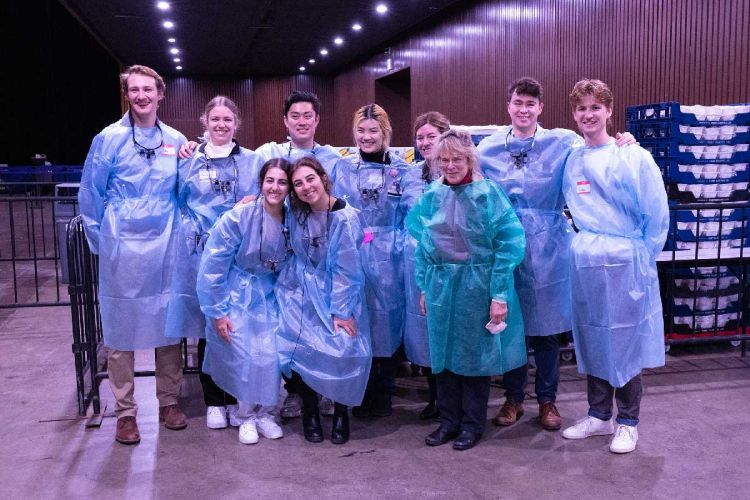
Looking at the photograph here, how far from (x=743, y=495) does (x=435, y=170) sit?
6.08ft

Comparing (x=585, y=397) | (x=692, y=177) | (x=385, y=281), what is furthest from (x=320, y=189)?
(x=692, y=177)

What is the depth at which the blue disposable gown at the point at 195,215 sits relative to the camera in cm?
344

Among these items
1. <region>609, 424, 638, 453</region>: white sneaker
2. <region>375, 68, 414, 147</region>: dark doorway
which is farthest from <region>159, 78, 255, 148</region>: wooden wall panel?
<region>609, 424, 638, 453</region>: white sneaker

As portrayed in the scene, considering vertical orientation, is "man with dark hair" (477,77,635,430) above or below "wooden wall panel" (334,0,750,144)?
below

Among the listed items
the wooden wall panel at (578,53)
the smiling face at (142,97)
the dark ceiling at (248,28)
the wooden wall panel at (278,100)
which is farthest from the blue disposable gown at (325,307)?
the wooden wall panel at (278,100)

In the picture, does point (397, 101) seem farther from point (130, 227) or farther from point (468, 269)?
point (468, 269)

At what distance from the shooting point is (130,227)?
11.0ft

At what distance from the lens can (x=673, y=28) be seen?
25.9 feet

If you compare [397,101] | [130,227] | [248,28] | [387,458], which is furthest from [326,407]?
[397,101]

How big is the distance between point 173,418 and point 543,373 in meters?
1.87

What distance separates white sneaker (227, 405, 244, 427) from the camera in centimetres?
354

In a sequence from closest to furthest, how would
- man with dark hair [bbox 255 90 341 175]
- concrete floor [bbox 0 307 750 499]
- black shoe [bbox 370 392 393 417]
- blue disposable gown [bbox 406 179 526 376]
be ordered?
1. concrete floor [bbox 0 307 750 499]
2. blue disposable gown [bbox 406 179 526 376]
3. man with dark hair [bbox 255 90 341 175]
4. black shoe [bbox 370 392 393 417]

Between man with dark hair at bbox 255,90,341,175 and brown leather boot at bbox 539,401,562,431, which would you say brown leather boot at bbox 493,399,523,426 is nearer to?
brown leather boot at bbox 539,401,562,431

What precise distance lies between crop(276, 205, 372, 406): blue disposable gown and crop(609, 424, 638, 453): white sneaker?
1.17 m
